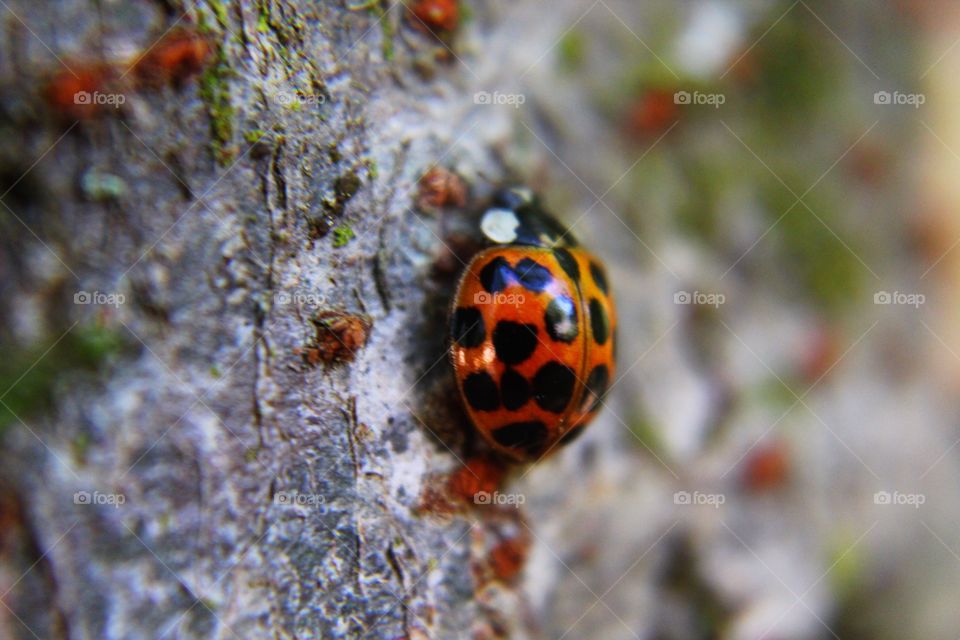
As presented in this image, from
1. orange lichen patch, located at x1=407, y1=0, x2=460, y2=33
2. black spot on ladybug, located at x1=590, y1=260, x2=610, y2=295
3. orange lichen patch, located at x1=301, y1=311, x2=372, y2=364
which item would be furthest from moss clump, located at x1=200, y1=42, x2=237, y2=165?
black spot on ladybug, located at x1=590, y1=260, x2=610, y2=295

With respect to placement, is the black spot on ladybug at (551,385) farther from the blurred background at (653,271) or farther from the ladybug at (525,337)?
the blurred background at (653,271)

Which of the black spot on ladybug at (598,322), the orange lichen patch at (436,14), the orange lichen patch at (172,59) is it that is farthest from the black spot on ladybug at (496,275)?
the orange lichen patch at (172,59)

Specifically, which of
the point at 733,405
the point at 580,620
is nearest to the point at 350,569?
the point at 580,620

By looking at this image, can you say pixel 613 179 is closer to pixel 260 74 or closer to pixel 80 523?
pixel 260 74

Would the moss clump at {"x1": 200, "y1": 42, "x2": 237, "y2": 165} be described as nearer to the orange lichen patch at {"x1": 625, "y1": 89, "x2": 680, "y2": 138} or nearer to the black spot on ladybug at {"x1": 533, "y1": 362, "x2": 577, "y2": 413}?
the black spot on ladybug at {"x1": 533, "y1": 362, "x2": 577, "y2": 413}

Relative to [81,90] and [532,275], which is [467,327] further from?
[81,90]

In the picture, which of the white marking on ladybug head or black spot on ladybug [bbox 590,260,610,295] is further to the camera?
black spot on ladybug [bbox 590,260,610,295]
